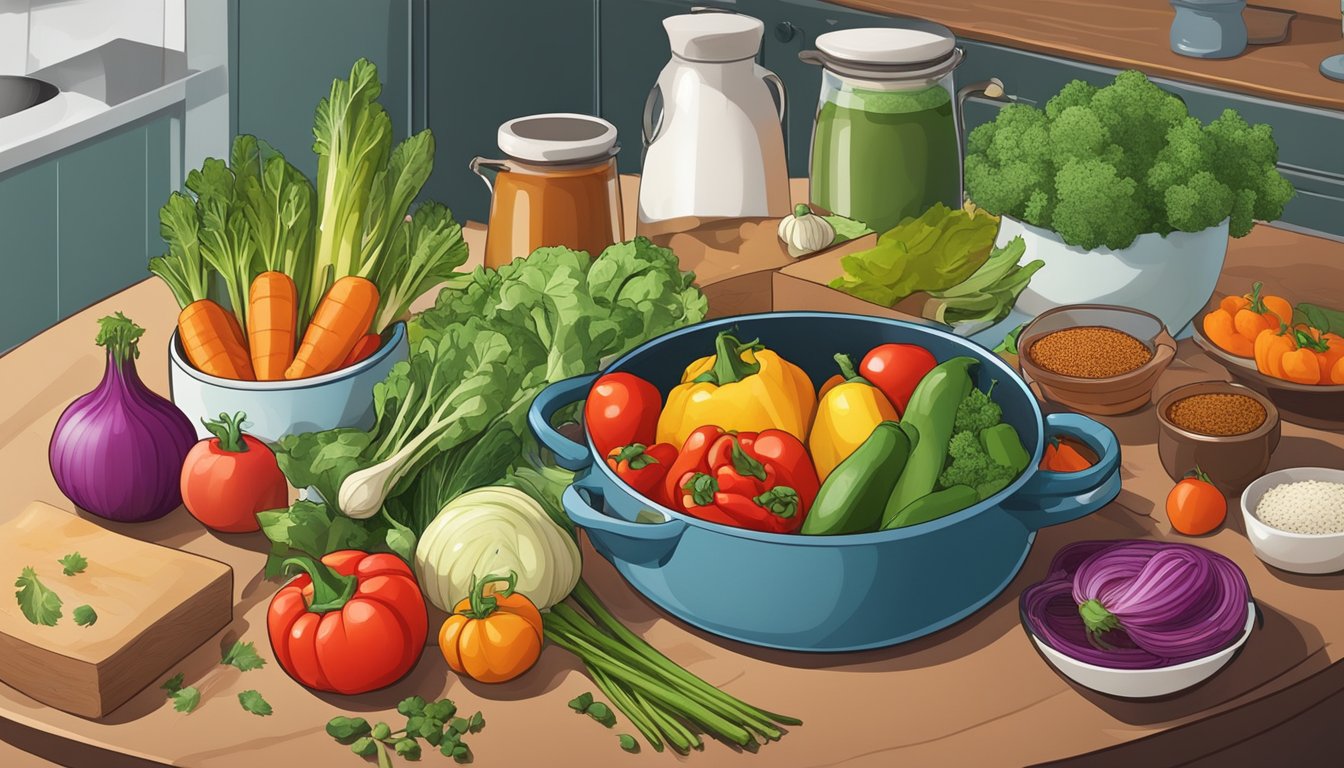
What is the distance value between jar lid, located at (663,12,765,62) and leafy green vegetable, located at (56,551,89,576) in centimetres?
94

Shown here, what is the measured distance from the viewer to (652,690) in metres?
1.12

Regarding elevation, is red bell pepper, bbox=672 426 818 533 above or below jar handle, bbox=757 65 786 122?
below

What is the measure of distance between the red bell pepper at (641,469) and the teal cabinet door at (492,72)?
2.69m

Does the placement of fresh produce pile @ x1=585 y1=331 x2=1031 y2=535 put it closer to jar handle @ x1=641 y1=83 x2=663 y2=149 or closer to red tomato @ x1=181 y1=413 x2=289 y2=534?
red tomato @ x1=181 y1=413 x2=289 y2=534

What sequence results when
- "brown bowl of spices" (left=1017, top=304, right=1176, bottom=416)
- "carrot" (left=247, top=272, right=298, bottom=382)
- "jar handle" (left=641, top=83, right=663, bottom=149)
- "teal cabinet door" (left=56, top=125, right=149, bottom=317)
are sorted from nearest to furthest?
"carrot" (left=247, top=272, right=298, bottom=382)
"brown bowl of spices" (left=1017, top=304, right=1176, bottom=416)
"jar handle" (left=641, top=83, right=663, bottom=149)
"teal cabinet door" (left=56, top=125, right=149, bottom=317)

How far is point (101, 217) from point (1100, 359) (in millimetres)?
2380

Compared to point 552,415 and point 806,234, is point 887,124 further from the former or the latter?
point 552,415

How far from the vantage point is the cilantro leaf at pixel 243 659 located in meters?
1.17

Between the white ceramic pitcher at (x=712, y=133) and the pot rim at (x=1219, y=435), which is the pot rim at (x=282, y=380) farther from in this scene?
the pot rim at (x=1219, y=435)

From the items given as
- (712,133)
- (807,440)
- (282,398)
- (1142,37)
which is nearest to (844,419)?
(807,440)

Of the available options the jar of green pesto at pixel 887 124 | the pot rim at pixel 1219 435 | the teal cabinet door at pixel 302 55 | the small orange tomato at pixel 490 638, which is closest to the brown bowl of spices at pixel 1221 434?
the pot rim at pixel 1219 435

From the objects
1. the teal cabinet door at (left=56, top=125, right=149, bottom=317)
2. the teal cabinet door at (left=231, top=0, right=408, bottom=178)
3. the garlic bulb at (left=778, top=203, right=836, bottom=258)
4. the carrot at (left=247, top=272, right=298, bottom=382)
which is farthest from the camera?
the teal cabinet door at (left=231, top=0, right=408, bottom=178)

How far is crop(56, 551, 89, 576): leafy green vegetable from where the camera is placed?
1182 millimetres

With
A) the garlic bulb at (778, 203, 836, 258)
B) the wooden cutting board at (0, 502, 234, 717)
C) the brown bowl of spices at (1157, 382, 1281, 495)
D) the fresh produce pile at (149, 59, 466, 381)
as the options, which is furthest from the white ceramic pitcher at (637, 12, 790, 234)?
the wooden cutting board at (0, 502, 234, 717)
